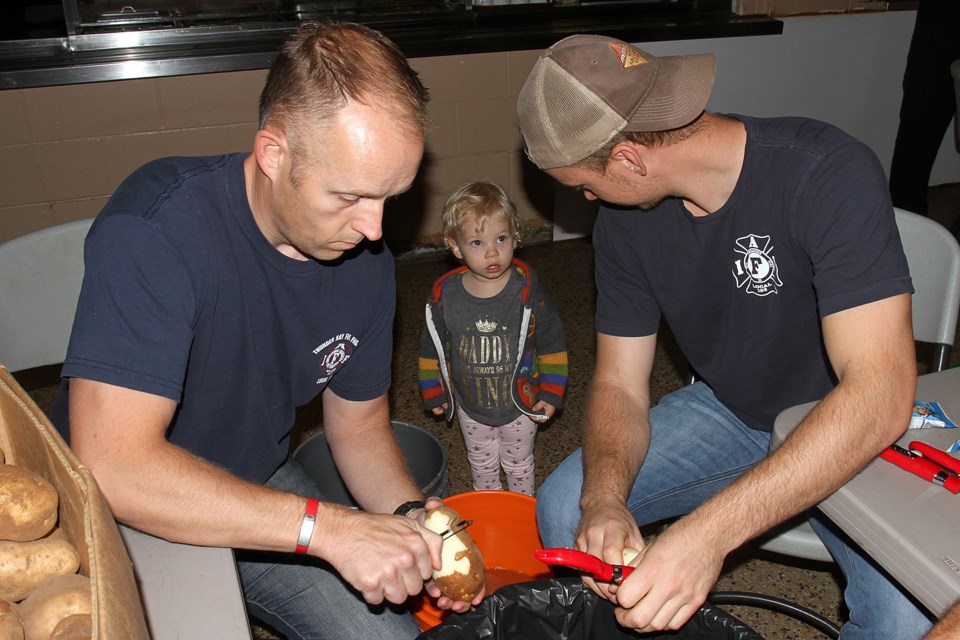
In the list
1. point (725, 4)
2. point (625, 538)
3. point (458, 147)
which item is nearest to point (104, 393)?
point (625, 538)

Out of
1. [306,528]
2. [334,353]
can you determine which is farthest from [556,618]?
[334,353]

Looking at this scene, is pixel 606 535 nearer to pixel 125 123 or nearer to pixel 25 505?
pixel 25 505

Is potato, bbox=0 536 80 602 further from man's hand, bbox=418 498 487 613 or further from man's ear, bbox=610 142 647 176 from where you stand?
man's ear, bbox=610 142 647 176

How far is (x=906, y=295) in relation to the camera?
141cm

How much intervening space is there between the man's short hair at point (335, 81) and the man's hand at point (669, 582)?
831mm

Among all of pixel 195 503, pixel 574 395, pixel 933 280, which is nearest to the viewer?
pixel 195 503

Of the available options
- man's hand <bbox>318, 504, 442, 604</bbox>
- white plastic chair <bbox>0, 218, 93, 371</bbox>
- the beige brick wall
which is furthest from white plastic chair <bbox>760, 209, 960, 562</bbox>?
the beige brick wall

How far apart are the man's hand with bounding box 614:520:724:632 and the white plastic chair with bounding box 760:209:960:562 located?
49cm

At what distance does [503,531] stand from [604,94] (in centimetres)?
120

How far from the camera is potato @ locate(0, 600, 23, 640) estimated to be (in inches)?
34.4

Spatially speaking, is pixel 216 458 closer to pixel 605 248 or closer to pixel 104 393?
pixel 104 393

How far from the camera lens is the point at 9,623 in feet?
2.92

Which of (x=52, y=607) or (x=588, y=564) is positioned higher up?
(x=52, y=607)

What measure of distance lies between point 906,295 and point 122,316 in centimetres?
138
